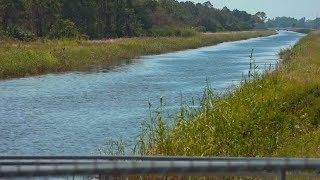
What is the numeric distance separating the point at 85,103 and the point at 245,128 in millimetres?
16360

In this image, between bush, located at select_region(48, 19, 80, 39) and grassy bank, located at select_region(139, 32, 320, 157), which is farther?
bush, located at select_region(48, 19, 80, 39)

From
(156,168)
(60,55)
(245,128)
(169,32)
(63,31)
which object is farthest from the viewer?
(169,32)

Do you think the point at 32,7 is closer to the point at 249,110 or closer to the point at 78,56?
the point at 78,56

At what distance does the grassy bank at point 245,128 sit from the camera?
12.9 meters

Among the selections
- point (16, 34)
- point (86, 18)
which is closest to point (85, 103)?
point (16, 34)

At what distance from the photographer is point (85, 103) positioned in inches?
1176

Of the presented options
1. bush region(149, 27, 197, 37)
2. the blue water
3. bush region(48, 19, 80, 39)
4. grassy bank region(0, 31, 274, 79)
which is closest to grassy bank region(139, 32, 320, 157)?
the blue water

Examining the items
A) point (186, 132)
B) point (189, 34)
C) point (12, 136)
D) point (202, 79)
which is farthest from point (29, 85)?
point (189, 34)

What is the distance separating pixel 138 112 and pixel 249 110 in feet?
34.5

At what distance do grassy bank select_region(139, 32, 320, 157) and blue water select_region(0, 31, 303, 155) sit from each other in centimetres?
418

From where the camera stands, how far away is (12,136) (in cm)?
2134

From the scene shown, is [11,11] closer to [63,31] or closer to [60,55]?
[63,31]

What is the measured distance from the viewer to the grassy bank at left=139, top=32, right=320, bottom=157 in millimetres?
12852

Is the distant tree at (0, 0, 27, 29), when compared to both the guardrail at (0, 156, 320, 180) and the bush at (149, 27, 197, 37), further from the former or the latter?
the guardrail at (0, 156, 320, 180)
